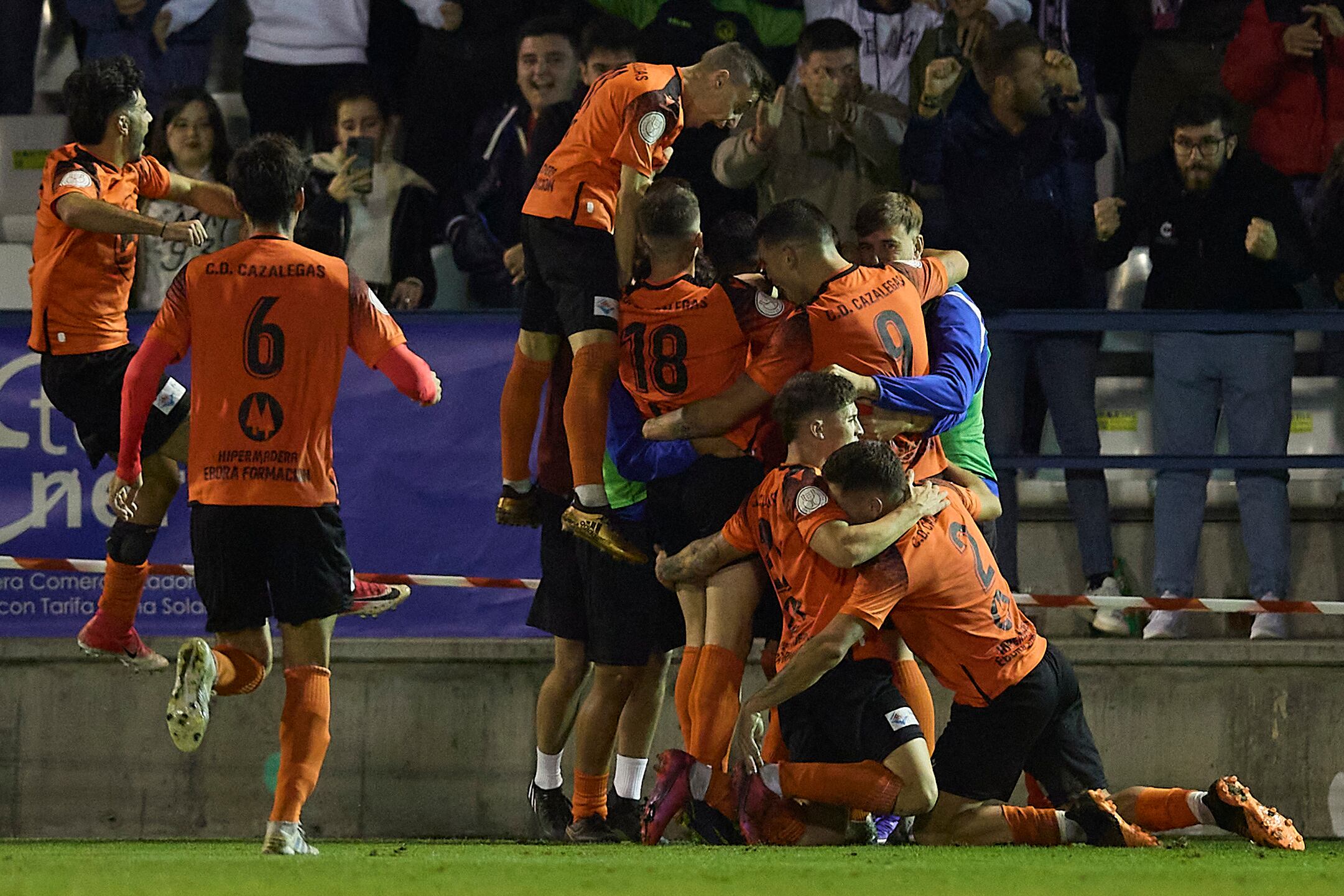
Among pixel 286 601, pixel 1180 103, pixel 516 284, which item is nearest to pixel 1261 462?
pixel 1180 103

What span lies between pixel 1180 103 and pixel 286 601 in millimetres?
5256

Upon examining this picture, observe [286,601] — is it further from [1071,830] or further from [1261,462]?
[1261,462]

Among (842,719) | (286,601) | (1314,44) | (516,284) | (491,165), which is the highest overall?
(1314,44)

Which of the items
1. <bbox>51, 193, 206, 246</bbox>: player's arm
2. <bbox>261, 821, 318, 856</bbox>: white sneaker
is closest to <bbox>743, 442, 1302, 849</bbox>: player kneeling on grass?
<bbox>261, 821, 318, 856</bbox>: white sneaker

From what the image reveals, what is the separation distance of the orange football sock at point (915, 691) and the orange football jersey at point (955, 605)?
25 centimetres

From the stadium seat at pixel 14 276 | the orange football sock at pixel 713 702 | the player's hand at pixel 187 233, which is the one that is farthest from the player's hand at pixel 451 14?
the orange football sock at pixel 713 702

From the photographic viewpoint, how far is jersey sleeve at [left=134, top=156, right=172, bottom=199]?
7.93m

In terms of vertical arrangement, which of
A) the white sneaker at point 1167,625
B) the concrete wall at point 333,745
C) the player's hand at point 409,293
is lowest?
the concrete wall at point 333,745

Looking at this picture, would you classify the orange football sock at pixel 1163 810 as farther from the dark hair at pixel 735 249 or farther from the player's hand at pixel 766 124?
the player's hand at pixel 766 124

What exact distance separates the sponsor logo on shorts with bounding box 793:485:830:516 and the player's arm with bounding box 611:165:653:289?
1254mm

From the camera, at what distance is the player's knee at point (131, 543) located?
305 inches

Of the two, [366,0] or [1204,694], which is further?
[366,0]

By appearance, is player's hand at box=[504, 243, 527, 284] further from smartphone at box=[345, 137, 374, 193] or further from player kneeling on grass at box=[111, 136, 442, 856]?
player kneeling on grass at box=[111, 136, 442, 856]

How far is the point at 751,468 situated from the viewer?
7.43m
